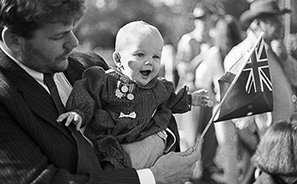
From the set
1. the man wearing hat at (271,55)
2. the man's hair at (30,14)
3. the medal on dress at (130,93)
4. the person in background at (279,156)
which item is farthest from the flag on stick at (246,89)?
the man wearing hat at (271,55)

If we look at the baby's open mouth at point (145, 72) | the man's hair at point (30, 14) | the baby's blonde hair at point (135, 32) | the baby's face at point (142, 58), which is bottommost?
the baby's open mouth at point (145, 72)

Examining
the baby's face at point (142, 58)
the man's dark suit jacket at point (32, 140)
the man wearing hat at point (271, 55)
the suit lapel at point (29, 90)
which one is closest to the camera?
the man's dark suit jacket at point (32, 140)

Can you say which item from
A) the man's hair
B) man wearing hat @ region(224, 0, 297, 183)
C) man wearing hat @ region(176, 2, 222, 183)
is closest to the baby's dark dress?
the man's hair

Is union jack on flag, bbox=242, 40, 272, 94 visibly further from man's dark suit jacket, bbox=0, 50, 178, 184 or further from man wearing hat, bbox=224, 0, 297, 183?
man wearing hat, bbox=224, 0, 297, 183

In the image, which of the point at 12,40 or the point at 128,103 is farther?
the point at 128,103

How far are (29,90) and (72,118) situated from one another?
6.6 inches

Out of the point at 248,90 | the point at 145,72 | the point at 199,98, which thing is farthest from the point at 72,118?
the point at 248,90

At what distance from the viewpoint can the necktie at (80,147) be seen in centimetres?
180

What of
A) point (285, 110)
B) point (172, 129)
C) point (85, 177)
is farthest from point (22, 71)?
point (285, 110)

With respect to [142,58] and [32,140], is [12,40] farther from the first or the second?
[142,58]

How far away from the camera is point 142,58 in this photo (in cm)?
216

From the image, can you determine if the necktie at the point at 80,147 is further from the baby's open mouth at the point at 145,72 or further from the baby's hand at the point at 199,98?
the baby's hand at the point at 199,98

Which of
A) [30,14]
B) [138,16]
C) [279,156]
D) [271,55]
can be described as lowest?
[279,156]

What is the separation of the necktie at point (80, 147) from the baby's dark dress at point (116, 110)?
0.08 metres
